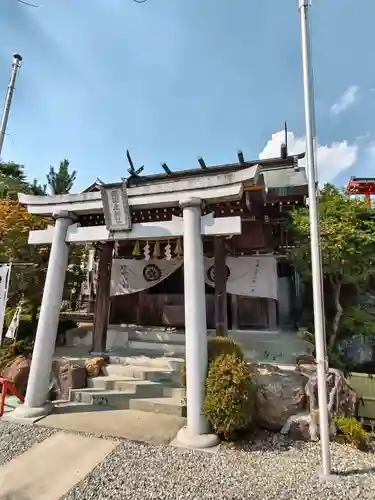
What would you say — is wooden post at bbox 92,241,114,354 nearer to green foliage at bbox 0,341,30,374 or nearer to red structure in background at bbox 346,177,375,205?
green foliage at bbox 0,341,30,374

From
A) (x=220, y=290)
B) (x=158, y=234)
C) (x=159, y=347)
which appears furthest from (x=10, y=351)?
A: (x=220, y=290)

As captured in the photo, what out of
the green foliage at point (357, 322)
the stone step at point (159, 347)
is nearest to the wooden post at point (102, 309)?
the stone step at point (159, 347)

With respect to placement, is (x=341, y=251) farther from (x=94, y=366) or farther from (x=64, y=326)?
(x=64, y=326)

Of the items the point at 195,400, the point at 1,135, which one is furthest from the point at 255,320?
the point at 1,135

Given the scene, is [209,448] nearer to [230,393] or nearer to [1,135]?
[230,393]

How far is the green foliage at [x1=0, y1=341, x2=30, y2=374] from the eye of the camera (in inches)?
293

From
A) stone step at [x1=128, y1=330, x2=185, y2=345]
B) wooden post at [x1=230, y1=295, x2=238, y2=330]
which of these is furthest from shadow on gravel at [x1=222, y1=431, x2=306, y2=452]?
wooden post at [x1=230, y1=295, x2=238, y2=330]

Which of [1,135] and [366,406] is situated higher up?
[1,135]

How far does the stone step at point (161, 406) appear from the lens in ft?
19.1

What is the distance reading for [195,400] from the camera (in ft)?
16.0

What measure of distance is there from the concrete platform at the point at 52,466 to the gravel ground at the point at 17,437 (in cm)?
14

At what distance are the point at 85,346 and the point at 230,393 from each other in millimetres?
6963

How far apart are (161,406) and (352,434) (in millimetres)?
3375

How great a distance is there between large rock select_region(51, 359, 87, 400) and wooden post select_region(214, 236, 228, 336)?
3.40 metres
